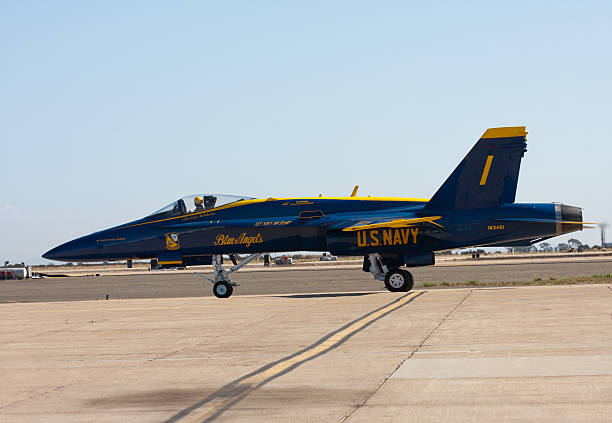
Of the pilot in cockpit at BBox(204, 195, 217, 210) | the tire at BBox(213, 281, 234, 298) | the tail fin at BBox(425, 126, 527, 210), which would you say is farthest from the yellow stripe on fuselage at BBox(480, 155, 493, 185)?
the pilot in cockpit at BBox(204, 195, 217, 210)

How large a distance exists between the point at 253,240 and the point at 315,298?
144 inches

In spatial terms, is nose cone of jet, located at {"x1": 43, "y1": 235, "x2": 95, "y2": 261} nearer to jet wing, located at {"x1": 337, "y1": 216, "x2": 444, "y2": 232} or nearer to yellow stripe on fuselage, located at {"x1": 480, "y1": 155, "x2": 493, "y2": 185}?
jet wing, located at {"x1": 337, "y1": 216, "x2": 444, "y2": 232}

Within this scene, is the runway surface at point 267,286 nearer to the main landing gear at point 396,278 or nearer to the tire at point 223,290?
the tire at point 223,290

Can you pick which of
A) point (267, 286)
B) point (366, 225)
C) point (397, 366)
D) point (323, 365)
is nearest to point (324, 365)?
point (323, 365)

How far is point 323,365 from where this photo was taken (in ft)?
32.1

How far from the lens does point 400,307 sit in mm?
17766

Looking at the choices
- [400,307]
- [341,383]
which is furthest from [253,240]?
[341,383]

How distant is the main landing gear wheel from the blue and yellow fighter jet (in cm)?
3

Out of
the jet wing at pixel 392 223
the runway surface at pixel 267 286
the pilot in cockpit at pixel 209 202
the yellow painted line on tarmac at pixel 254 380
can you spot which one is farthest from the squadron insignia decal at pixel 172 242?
the yellow painted line on tarmac at pixel 254 380

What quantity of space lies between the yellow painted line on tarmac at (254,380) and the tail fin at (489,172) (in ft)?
33.8

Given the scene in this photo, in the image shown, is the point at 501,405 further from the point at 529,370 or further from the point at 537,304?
the point at 537,304

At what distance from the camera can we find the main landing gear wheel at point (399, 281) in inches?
947

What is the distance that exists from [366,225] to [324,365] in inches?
558

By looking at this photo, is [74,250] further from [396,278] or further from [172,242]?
[396,278]
